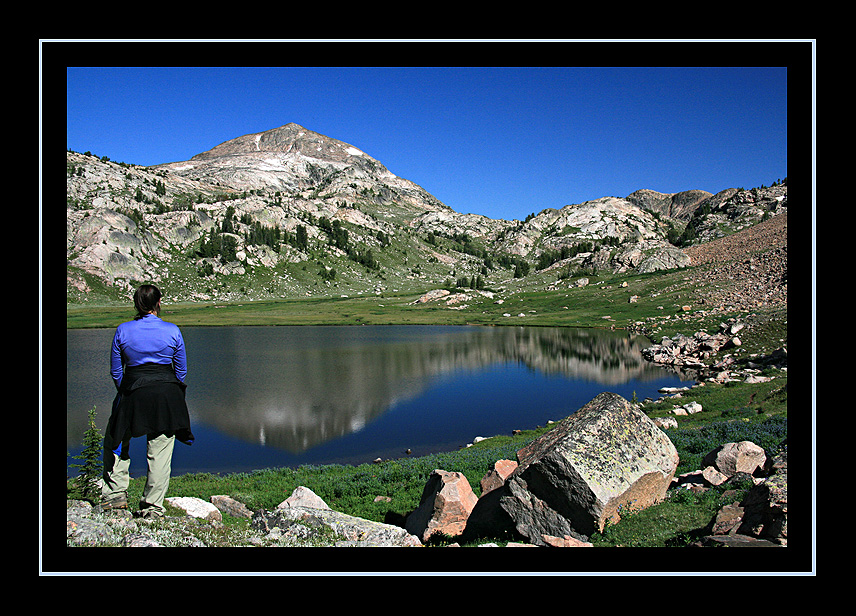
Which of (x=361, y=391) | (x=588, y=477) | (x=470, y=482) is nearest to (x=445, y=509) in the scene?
(x=588, y=477)

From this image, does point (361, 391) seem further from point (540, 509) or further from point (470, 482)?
point (540, 509)

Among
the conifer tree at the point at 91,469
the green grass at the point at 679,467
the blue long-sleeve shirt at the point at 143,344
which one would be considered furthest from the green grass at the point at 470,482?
the blue long-sleeve shirt at the point at 143,344

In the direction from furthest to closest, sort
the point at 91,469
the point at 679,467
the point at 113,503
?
the point at 679,467, the point at 91,469, the point at 113,503

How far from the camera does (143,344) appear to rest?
6.59 metres

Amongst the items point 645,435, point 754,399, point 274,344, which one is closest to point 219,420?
point 645,435

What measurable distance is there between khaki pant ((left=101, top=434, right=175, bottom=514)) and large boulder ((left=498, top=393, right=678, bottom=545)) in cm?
574

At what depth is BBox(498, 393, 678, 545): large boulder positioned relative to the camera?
728 centimetres

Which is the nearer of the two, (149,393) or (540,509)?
(149,393)

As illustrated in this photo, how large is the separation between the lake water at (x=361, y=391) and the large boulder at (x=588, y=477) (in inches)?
541

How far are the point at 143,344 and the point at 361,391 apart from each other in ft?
91.2

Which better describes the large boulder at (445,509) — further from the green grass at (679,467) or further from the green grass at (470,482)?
the green grass at (679,467)

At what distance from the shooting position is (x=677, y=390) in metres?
29.1

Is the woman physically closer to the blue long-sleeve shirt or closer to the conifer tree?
the blue long-sleeve shirt
